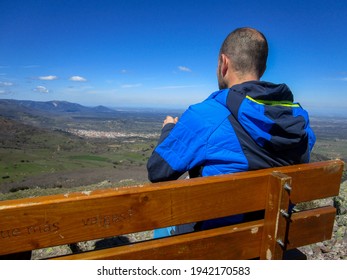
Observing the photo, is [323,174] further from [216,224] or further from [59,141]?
[59,141]

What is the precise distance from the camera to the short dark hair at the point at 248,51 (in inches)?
116

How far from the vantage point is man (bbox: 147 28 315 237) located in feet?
7.84

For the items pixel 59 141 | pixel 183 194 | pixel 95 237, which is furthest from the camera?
pixel 59 141

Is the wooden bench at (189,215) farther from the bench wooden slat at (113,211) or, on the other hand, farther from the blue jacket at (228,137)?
the blue jacket at (228,137)

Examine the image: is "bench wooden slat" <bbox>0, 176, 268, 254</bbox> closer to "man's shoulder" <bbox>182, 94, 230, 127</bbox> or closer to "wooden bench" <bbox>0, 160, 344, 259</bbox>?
"wooden bench" <bbox>0, 160, 344, 259</bbox>

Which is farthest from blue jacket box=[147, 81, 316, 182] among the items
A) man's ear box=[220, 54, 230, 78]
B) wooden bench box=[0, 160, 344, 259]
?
man's ear box=[220, 54, 230, 78]

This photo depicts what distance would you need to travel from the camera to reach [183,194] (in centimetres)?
195

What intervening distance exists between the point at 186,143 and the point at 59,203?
114 centimetres

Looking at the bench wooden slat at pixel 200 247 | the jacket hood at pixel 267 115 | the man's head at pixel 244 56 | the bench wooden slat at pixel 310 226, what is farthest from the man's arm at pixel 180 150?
the bench wooden slat at pixel 310 226

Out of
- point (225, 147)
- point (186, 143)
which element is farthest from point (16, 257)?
point (225, 147)

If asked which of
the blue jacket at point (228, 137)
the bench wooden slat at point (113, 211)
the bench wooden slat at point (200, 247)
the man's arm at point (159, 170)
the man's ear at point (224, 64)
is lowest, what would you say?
the bench wooden slat at point (200, 247)

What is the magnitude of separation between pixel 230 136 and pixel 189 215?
78 cm

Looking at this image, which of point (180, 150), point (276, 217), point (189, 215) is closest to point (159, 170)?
point (180, 150)
